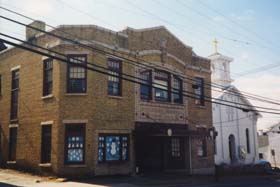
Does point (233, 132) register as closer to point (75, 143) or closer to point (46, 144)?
point (75, 143)

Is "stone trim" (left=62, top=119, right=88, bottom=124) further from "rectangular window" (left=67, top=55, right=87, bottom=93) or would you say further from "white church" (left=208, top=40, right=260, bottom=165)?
"white church" (left=208, top=40, right=260, bottom=165)

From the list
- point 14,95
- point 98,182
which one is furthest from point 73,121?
point 14,95

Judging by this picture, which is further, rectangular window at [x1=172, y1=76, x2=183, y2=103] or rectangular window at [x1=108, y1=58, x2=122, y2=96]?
rectangular window at [x1=172, y1=76, x2=183, y2=103]

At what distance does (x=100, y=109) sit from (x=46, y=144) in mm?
3972

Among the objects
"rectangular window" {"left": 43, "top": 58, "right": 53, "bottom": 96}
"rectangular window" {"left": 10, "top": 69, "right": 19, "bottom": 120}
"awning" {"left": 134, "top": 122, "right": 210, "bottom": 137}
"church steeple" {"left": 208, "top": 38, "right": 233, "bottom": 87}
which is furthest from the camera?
"church steeple" {"left": 208, "top": 38, "right": 233, "bottom": 87}

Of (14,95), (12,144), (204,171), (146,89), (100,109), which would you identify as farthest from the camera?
(204,171)

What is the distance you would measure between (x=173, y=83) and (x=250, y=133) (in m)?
23.6

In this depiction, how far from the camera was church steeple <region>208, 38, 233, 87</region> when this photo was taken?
47656 millimetres

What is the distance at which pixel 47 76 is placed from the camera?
2114 centimetres

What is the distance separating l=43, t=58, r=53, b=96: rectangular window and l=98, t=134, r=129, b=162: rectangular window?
176 inches

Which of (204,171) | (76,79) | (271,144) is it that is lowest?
(204,171)

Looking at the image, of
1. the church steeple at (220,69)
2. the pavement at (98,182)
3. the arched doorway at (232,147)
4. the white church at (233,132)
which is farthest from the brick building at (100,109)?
the church steeple at (220,69)

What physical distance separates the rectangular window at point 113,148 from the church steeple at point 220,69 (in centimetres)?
2941

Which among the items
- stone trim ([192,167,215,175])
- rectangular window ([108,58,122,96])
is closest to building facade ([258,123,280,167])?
stone trim ([192,167,215,175])
